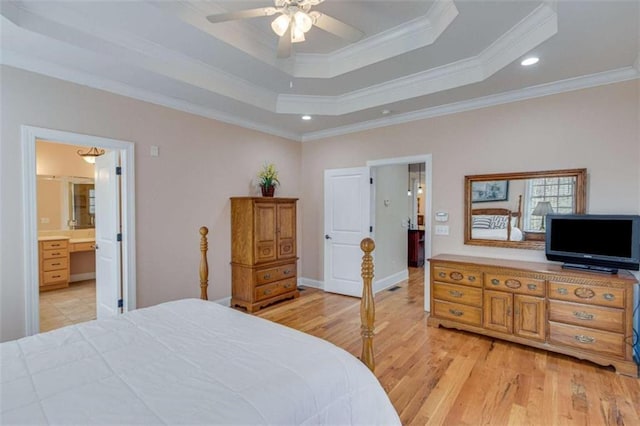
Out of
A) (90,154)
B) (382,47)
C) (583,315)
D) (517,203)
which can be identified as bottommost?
(583,315)

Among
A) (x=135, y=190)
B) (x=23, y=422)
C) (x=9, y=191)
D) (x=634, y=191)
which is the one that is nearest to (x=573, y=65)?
(x=634, y=191)

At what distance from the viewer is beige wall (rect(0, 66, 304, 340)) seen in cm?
262

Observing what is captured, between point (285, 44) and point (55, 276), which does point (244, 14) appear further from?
point (55, 276)

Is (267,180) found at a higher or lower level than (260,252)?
higher

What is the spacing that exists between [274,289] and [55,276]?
152 inches

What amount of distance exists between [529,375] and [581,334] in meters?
0.66

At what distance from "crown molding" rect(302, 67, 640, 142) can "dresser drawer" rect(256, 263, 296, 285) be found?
7.45 feet

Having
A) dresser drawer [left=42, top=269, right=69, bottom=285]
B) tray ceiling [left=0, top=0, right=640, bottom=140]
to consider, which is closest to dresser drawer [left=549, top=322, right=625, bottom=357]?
tray ceiling [left=0, top=0, right=640, bottom=140]

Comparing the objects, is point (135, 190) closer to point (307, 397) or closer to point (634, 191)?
point (307, 397)

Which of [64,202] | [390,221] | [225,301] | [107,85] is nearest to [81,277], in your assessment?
[64,202]

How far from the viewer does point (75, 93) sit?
294 centimetres

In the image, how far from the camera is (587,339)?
106 inches

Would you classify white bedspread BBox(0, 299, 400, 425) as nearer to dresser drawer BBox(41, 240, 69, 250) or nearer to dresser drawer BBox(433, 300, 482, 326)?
dresser drawer BBox(433, 300, 482, 326)

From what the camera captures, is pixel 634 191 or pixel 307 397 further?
pixel 634 191
